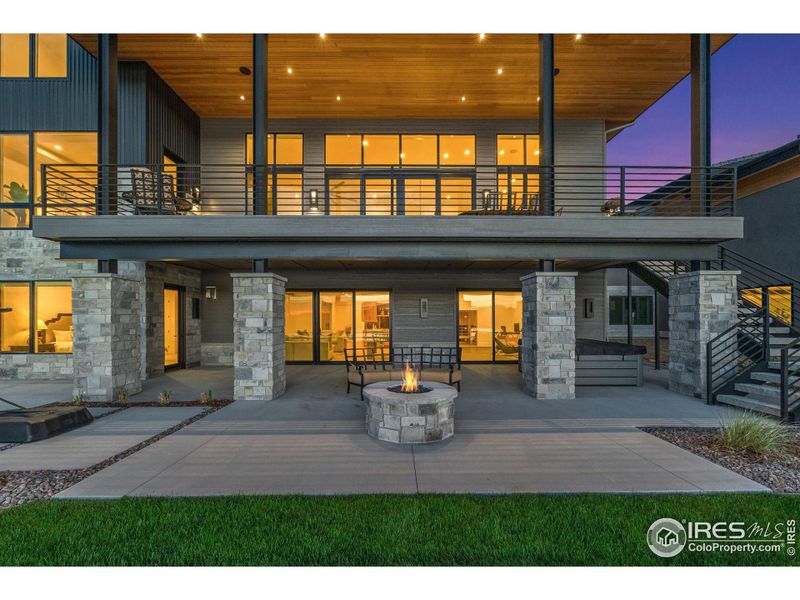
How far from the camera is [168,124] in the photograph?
1147cm

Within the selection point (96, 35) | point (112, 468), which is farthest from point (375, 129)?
point (112, 468)

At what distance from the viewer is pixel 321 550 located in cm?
294

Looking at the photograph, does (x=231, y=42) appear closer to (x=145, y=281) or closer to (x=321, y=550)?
(x=145, y=281)

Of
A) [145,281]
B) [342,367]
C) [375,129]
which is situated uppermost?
[375,129]

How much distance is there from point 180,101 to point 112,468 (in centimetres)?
1162

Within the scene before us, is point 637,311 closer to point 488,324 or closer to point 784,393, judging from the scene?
point 488,324

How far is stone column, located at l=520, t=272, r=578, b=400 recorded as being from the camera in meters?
8.07

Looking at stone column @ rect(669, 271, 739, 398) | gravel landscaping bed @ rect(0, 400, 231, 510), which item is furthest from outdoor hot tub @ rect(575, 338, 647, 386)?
gravel landscaping bed @ rect(0, 400, 231, 510)

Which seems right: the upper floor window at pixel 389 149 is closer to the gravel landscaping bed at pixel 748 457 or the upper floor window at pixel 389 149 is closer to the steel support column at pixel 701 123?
the steel support column at pixel 701 123

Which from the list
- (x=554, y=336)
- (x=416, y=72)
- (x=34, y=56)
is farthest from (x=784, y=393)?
(x=34, y=56)

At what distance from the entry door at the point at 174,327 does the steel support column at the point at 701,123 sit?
14.0m

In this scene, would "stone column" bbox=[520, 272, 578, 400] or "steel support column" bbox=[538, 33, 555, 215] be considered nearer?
"stone column" bbox=[520, 272, 578, 400]

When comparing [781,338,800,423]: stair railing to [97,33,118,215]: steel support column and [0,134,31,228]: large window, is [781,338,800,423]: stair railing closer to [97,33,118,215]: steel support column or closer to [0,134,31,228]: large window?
[97,33,118,215]: steel support column

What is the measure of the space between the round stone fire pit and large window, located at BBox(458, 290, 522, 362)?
7.71 metres
